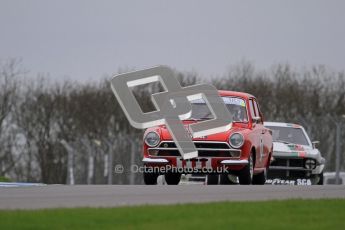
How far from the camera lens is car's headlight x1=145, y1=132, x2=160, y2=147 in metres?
20.0

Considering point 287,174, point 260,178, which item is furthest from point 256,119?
point 287,174

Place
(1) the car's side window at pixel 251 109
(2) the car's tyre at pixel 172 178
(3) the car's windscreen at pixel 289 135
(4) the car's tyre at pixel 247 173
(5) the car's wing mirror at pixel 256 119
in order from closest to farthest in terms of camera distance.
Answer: (4) the car's tyre at pixel 247 173
(5) the car's wing mirror at pixel 256 119
(1) the car's side window at pixel 251 109
(2) the car's tyre at pixel 172 178
(3) the car's windscreen at pixel 289 135

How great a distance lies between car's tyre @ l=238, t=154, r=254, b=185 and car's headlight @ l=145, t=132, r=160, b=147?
60.9 inches

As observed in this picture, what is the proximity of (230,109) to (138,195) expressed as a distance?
576 cm

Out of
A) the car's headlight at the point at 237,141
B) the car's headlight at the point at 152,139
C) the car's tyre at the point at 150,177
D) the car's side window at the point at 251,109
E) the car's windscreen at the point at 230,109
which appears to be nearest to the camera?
the car's headlight at the point at 237,141

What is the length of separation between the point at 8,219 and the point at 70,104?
6274cm

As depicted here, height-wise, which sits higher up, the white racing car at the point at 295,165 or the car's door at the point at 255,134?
the car's door at the point at 255,134

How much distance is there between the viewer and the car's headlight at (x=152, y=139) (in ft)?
65.7

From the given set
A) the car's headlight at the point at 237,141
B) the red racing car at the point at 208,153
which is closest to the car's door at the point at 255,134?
the red racing car at the point at 208,153

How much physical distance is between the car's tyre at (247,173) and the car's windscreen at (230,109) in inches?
33.4

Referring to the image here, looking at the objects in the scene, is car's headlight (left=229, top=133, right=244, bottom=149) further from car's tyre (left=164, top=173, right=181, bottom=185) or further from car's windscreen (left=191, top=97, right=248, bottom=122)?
car's tyre (left=164, top=173, right=181, bottom=185)

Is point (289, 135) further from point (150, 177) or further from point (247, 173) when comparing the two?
point (150, 177)

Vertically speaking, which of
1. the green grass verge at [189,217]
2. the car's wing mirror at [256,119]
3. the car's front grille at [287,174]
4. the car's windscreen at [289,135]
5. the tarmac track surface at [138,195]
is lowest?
the car's front grille at [287,174]

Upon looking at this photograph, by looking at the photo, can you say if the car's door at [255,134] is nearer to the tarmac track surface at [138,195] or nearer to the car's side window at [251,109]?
the car's side window at [251,109]
